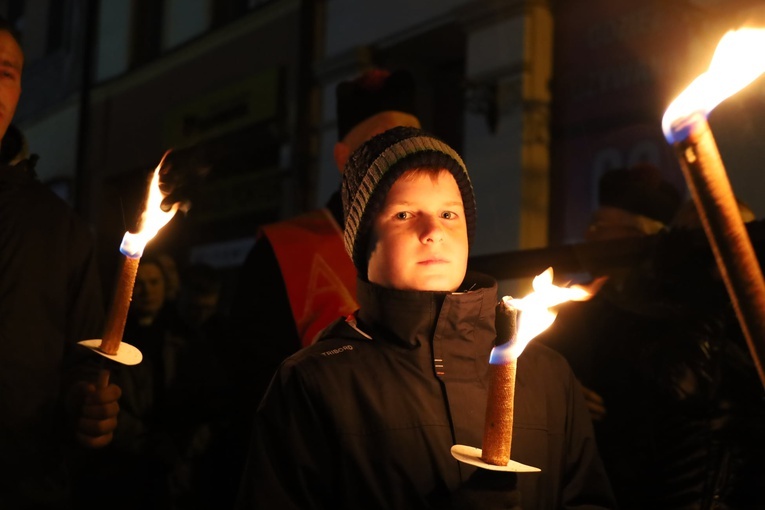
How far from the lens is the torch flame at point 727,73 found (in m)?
1.04

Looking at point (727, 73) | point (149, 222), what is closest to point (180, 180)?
point (149, 222)

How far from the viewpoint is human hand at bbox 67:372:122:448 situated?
6.85 ft

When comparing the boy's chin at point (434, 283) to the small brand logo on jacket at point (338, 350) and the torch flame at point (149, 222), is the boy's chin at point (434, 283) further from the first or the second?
A: the torch flame at point (149, 222)

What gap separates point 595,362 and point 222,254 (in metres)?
9.08

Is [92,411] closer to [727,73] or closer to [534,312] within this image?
[534,312]

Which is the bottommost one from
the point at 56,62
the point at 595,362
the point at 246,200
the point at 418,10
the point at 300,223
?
the point at 595,362

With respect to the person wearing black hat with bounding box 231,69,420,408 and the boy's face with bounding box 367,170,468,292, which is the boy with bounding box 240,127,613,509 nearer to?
the boy's face with bounding box 367,170,468,292

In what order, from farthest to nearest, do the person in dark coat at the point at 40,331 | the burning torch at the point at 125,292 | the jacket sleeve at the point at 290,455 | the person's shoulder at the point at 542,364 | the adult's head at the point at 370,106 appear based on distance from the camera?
the adult's head at the point at 370,106 → the person in dark coat at the point at 40,331 → the person's shoulder at the point at 542,364 → the jacket sleeve at the point at 290,455 → the burning torch at the point at 125,292

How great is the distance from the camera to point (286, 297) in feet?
9.02

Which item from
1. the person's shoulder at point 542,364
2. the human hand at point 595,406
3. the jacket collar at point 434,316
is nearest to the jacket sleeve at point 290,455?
the jacket collar at point 434,316

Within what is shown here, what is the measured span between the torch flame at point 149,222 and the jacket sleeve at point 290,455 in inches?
16.0

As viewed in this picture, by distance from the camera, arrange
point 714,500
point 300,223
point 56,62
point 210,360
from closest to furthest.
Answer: point 714,500 < point 300,223 < point 210,360 < point 56,62

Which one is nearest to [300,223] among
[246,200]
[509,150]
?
[509,150]

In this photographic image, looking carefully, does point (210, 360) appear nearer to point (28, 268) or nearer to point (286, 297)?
point (286, 297)
